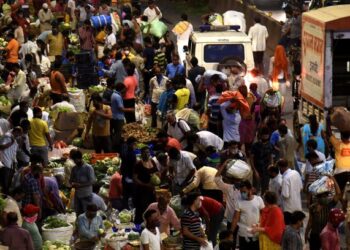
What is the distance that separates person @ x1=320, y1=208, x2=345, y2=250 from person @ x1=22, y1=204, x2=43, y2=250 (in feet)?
13.3

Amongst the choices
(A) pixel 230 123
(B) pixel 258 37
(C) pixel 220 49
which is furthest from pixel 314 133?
(B) pixel 258 37

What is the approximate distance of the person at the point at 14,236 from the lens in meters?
19.1

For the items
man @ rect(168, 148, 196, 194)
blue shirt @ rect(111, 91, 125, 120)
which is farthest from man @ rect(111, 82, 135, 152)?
man @ rect(168, 148, 196, 194)

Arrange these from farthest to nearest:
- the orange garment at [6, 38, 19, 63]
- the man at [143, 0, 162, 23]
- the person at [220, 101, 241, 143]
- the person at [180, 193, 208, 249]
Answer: the man at [143, 0, 162, 23] → the orange garment at [6, 38, 19, 63] → the person at [220, 101, 241, 143] → the person at [180, 193, 208, 249]

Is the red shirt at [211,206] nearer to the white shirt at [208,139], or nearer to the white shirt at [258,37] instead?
the white shirt at [208,139]

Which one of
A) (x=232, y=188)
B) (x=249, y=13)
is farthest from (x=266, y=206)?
(x=249, y=13)

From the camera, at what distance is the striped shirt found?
19.2 meters

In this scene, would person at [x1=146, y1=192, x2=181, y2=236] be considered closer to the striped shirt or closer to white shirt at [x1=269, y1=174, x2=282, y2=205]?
the striped shirt

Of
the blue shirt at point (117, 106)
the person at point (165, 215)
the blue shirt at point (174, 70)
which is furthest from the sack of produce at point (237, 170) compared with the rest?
the blue shirt at point (174, 70)

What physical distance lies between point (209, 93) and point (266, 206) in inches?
319

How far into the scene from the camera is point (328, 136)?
24438 millimetres

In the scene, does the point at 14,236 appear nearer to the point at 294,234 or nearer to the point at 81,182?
the point at 81,182

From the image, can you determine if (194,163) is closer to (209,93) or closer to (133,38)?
(209,93)

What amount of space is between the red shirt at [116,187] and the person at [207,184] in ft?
4.45
